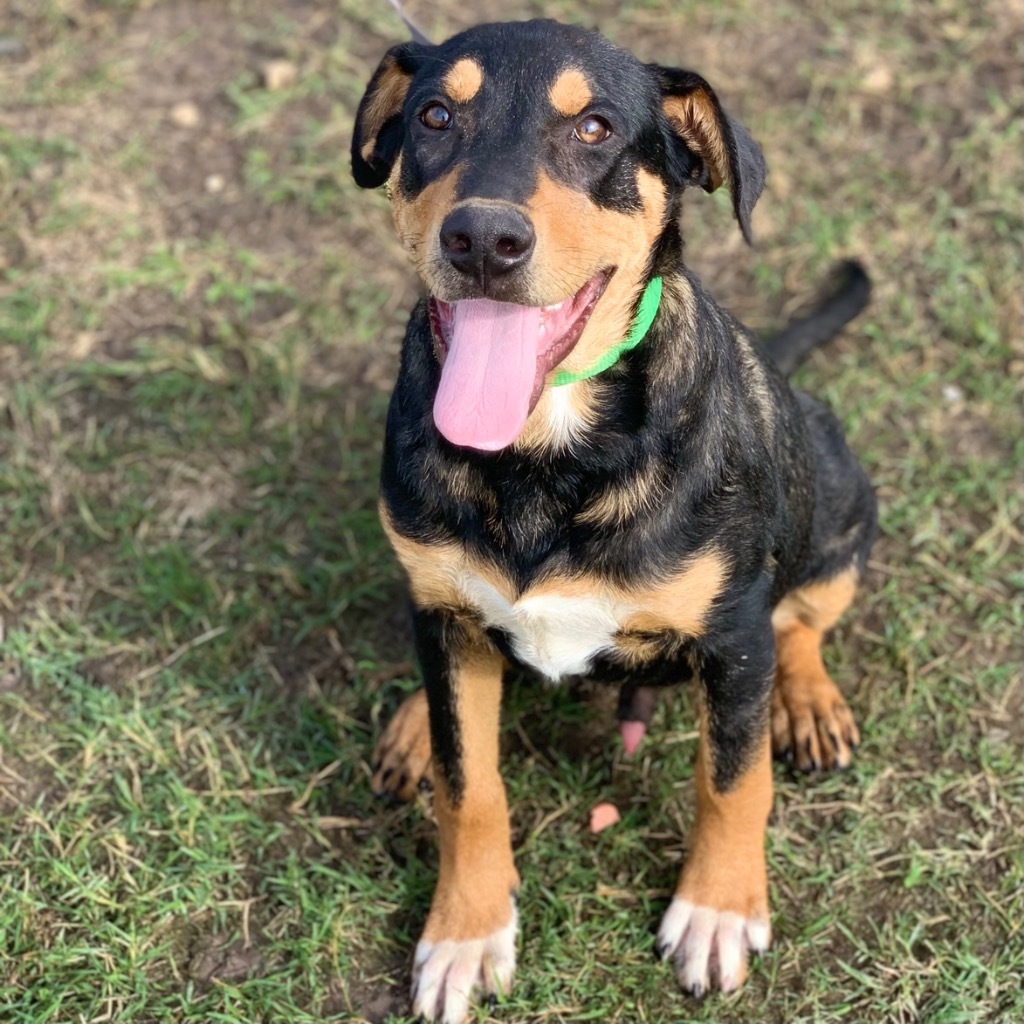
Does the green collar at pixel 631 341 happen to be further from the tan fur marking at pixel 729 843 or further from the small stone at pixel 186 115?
the small stone at pixel 186 115

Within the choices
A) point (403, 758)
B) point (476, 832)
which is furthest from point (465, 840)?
point (403, 758)

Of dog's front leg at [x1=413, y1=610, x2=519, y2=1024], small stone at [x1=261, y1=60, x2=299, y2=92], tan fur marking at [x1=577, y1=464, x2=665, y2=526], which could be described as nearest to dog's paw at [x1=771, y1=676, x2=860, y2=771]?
dog's front leg at [x1=413, y1=610, x2=519, y2=1024]

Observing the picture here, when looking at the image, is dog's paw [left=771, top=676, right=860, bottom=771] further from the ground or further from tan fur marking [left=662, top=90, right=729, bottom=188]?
tan fur marking [left=662, top=90, right=729, bottom=188]

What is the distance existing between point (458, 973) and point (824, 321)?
2.94 metres

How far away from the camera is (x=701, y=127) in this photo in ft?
11.0

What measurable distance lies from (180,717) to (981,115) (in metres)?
4.77

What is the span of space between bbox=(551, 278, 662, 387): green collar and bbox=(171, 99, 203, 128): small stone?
398 cm

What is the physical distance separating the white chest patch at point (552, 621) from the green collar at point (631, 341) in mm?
575

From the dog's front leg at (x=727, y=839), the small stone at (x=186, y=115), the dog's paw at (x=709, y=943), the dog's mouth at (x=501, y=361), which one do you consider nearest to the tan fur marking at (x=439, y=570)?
the dog's mouth at (x=501, y=361)

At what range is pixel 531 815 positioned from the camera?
14.3 feet

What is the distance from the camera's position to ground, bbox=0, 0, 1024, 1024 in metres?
4.01

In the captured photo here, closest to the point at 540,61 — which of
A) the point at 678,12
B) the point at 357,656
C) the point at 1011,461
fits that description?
the point at 357,656

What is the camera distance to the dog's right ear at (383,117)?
11.3ft

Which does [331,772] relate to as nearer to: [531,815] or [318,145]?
[531,815]
